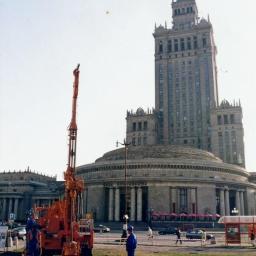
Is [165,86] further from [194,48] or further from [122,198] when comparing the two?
[122,198]

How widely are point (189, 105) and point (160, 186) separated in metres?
50.8

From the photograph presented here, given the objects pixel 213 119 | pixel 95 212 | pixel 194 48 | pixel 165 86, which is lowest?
pixel 95 212

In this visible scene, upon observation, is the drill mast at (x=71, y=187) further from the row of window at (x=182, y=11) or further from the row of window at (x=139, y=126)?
the row of window at (x=182, y=11)

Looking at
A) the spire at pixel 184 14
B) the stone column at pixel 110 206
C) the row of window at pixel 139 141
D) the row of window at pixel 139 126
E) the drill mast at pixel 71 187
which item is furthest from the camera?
the spire at pixel 184 14

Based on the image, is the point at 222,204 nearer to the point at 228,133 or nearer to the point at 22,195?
the point at 228,133

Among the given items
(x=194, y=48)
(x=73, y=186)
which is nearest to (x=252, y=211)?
(x=194, y=48)

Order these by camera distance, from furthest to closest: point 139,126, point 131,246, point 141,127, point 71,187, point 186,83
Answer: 1. point 139,126
2. point 141,127
3. point 186,83
4. point 71,187
5. point 131,246

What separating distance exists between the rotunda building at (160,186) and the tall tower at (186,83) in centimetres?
3172

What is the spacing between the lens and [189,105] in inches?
5399

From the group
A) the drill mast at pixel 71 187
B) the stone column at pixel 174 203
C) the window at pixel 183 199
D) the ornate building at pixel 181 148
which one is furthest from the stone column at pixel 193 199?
the drill mast at pixel 71 187

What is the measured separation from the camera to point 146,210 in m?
94.6

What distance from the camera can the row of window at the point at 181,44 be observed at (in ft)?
472

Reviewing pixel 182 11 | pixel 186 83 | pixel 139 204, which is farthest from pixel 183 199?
pixel 182 11

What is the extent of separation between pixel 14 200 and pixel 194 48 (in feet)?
281
